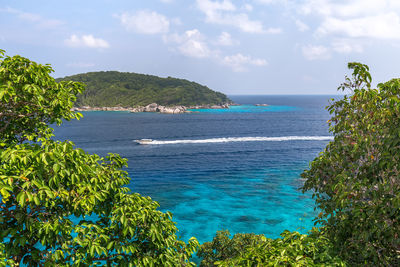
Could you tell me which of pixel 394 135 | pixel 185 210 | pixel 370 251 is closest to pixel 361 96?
pixel 394 135

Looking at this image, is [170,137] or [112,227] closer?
[112,227]

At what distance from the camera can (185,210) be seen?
112 feet

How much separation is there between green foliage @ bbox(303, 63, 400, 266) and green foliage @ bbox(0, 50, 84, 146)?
8.14 m

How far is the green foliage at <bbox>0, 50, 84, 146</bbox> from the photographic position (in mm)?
7219

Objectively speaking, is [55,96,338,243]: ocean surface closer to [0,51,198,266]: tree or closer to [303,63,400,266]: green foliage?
[303,63,400,266]: green foliage

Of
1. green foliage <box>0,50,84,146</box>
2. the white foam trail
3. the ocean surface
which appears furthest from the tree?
the white foam trail

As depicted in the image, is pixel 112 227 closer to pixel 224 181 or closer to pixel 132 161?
pixel 224 181

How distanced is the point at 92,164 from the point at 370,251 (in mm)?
7984

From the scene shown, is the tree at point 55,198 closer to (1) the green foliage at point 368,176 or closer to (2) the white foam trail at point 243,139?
(1) the green foliage at point 368,176

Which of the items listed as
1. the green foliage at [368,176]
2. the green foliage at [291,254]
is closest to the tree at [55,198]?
the green foliage at [291,254]

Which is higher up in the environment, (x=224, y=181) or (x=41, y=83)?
(x=41, y=83)

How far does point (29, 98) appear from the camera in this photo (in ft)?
25.3

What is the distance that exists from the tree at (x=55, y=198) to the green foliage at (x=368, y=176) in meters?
4.61

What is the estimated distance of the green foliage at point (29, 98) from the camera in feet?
23.7
